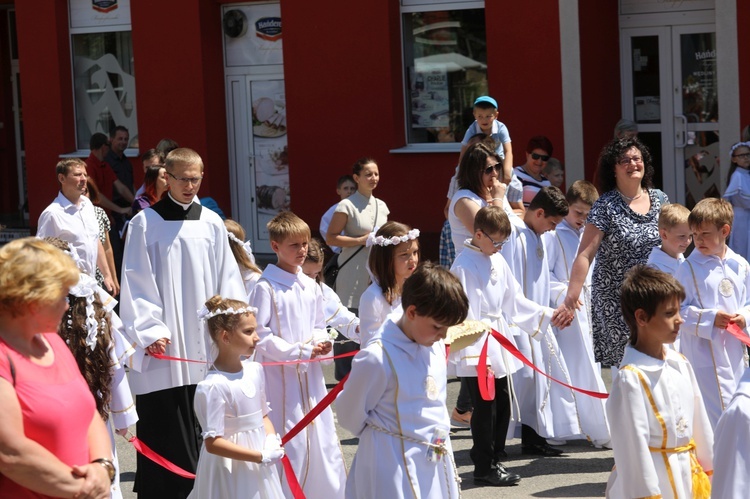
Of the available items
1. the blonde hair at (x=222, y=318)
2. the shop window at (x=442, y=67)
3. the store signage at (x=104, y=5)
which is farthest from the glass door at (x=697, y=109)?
the blonde hair at (x=222, y=318)

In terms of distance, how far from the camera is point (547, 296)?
8133mm

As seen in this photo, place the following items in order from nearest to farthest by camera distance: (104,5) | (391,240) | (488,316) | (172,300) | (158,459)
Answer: (158,459)
(391,240)
(172,300)
(488,316)
(104,5)

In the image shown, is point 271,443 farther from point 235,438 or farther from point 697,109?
Answer: point 697,109

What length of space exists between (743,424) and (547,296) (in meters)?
3.79

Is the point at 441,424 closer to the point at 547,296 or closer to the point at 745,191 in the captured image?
the point at 547,296

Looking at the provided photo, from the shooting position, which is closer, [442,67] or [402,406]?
[402,406]

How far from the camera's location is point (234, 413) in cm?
568

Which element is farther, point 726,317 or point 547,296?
point 547,296

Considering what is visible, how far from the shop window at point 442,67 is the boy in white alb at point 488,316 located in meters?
7.74

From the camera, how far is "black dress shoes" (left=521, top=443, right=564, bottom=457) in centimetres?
803

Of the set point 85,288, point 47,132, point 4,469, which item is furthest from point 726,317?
point 47,132

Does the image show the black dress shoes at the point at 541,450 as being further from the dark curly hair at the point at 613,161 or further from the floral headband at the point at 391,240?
the floral headband at the point at 391,240

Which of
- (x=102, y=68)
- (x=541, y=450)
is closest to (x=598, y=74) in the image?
(x=541, y=450)

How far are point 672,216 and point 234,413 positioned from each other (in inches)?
108
